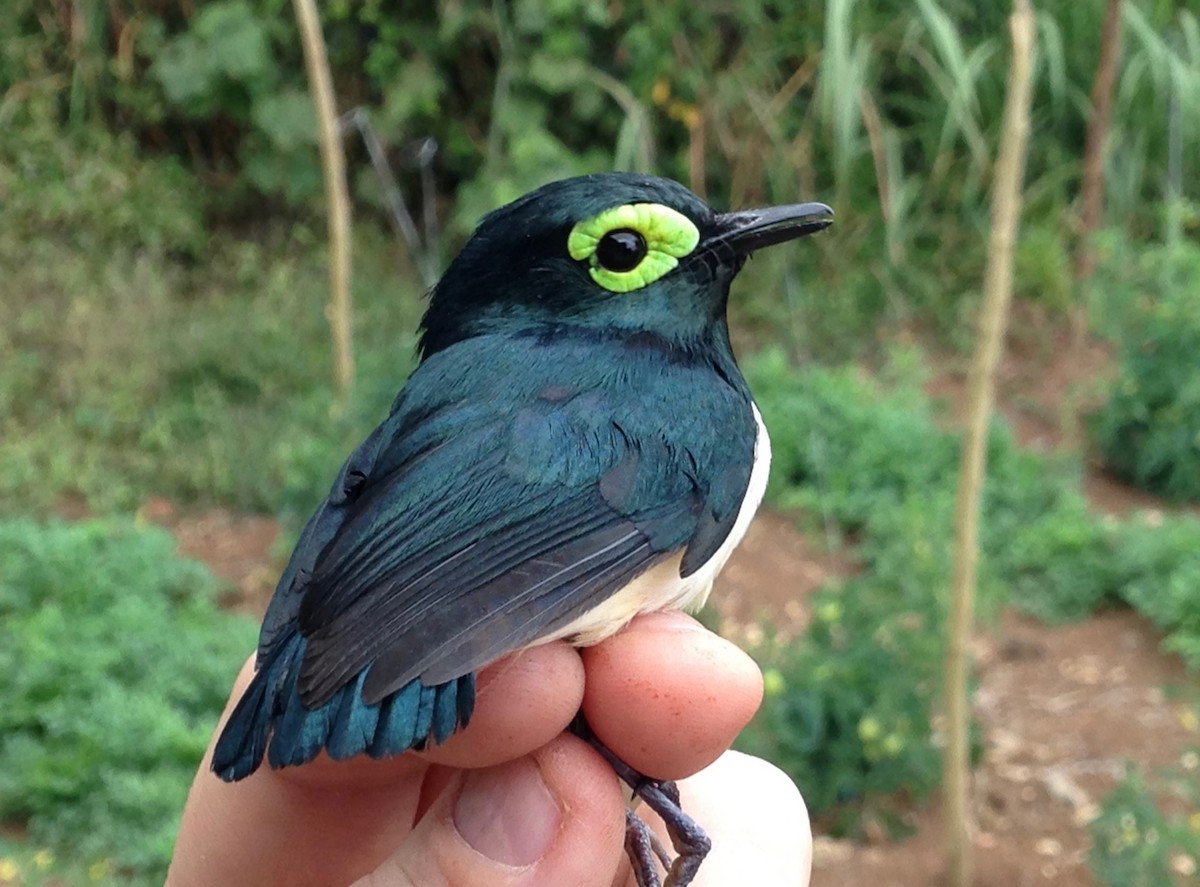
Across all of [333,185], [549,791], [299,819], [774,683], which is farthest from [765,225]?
[333,185]

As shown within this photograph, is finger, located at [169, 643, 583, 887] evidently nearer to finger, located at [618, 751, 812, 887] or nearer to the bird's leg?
the bird's leg

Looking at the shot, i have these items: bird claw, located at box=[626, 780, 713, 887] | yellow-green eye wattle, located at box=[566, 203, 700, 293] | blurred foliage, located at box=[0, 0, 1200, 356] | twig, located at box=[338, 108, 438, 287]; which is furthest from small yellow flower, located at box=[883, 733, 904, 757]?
twig, located at box=[338, 108, 438, 287]

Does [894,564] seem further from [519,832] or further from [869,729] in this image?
[519,832]

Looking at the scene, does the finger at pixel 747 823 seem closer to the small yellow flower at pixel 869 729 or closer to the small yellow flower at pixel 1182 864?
the small yellow flower at pixel 869 729

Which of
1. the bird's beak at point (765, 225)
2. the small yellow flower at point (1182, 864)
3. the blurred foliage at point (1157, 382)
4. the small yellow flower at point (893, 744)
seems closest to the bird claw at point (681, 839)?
the bird's beak at point (765, 225)

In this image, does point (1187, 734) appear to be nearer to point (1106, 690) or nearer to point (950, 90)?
point (1106, 690)
